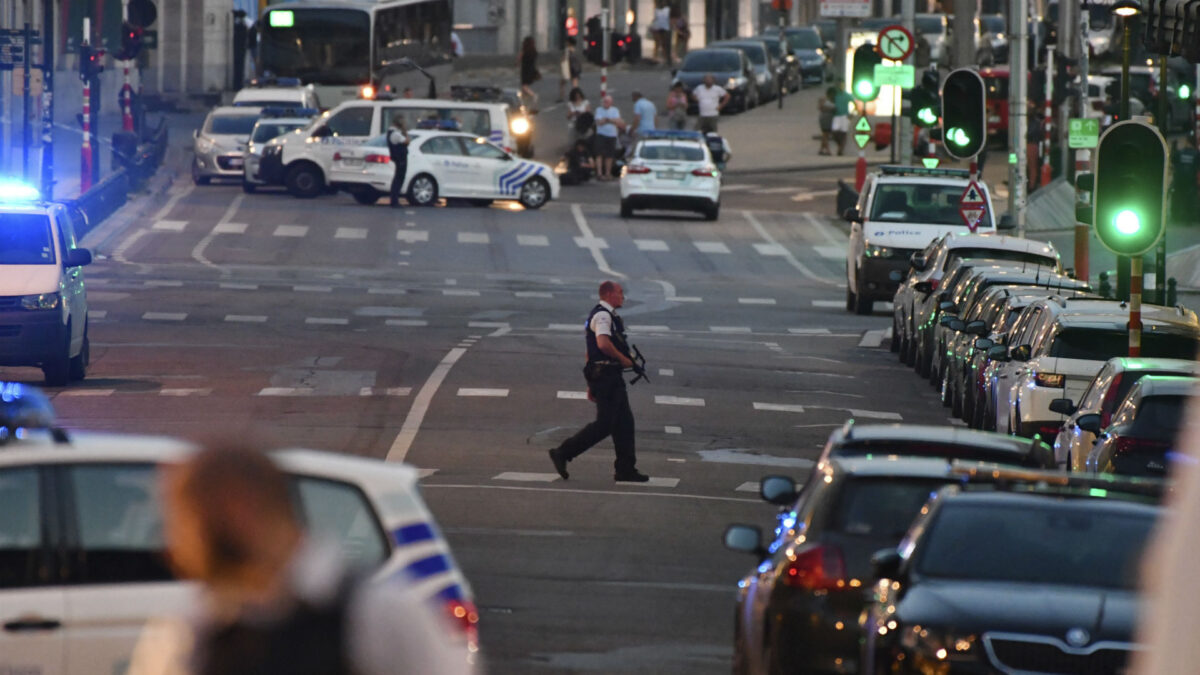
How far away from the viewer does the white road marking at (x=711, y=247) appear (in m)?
42.1

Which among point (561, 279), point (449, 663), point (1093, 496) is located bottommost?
point (561, 279)

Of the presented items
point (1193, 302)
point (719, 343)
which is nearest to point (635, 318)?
point (719, 343)

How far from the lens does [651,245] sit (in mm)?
42375

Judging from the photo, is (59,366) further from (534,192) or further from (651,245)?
(534,192)

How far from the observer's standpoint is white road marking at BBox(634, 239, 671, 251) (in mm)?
41844

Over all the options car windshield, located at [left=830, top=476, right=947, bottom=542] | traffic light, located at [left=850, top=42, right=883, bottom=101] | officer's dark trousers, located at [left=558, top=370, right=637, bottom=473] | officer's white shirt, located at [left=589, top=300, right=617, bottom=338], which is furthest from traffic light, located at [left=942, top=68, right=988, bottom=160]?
car windshield, located at [left=830, top=476, right=947, bottom=542]

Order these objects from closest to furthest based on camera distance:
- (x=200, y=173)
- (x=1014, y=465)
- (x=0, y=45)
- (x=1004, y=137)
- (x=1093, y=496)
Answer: (x=1093, y=496)
(x=1014, y=465)
(x=0, y=45)
(x=200, y=173)
(x=1004, y=137)

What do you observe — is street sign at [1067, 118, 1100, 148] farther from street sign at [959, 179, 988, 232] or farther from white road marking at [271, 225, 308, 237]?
white road marking at [271, 225, 308, 237]

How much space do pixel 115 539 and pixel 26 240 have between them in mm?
17145

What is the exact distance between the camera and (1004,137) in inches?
2495

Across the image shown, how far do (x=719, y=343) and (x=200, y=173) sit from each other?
23.8m

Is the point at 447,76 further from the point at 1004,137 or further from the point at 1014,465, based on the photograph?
the point at 1014,465

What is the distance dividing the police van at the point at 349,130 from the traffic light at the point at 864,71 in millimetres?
7102

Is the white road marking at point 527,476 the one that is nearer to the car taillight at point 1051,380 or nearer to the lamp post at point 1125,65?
the car taillight at point 1051,380
